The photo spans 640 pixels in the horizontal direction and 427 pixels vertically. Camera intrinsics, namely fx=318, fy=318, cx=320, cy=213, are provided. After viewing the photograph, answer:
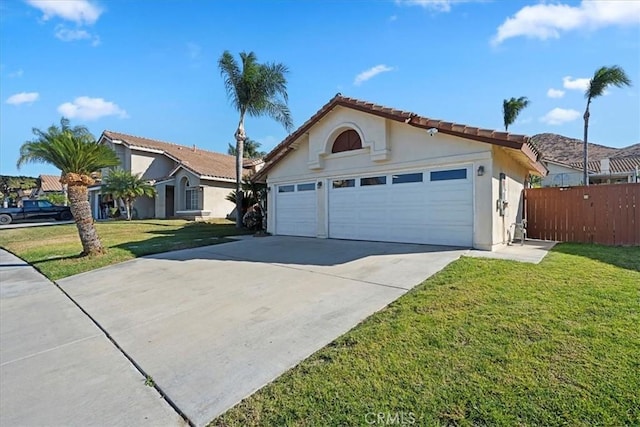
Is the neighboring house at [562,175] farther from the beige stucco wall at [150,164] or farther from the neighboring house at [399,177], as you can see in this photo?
the beige stucco wall at [150,164]

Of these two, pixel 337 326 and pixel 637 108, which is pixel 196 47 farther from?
pixel 637 108

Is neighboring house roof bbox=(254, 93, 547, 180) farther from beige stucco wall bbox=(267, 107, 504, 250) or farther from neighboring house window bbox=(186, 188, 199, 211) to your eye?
neighboring house window bbox=(186, 188, 199, 211)

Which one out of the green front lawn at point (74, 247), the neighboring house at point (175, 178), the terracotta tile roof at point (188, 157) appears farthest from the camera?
the terracotta tile roof at point (188, 157)

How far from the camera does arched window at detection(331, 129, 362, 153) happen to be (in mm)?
12488

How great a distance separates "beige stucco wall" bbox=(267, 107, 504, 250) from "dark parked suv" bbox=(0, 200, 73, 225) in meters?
23.5

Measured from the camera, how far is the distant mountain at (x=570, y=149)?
42406 millimetres

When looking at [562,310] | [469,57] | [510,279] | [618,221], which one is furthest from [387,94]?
[562,310]

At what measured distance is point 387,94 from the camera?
15.2 meters

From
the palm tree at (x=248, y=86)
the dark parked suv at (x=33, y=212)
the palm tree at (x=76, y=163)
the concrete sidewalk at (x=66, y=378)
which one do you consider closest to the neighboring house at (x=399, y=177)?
the palm tree at (x=248, y=86)

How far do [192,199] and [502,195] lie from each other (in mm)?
22091

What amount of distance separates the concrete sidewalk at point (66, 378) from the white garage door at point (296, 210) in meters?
9.16

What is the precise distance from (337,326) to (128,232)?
16.8 meters

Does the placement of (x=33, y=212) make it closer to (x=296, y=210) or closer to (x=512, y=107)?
(x=296, y=210)

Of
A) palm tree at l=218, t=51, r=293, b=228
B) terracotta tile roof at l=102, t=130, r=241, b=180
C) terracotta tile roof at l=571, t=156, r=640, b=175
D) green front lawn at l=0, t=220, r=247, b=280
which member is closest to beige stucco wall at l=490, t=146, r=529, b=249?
green front lawn at l=0, t=220, r=247, b=280
